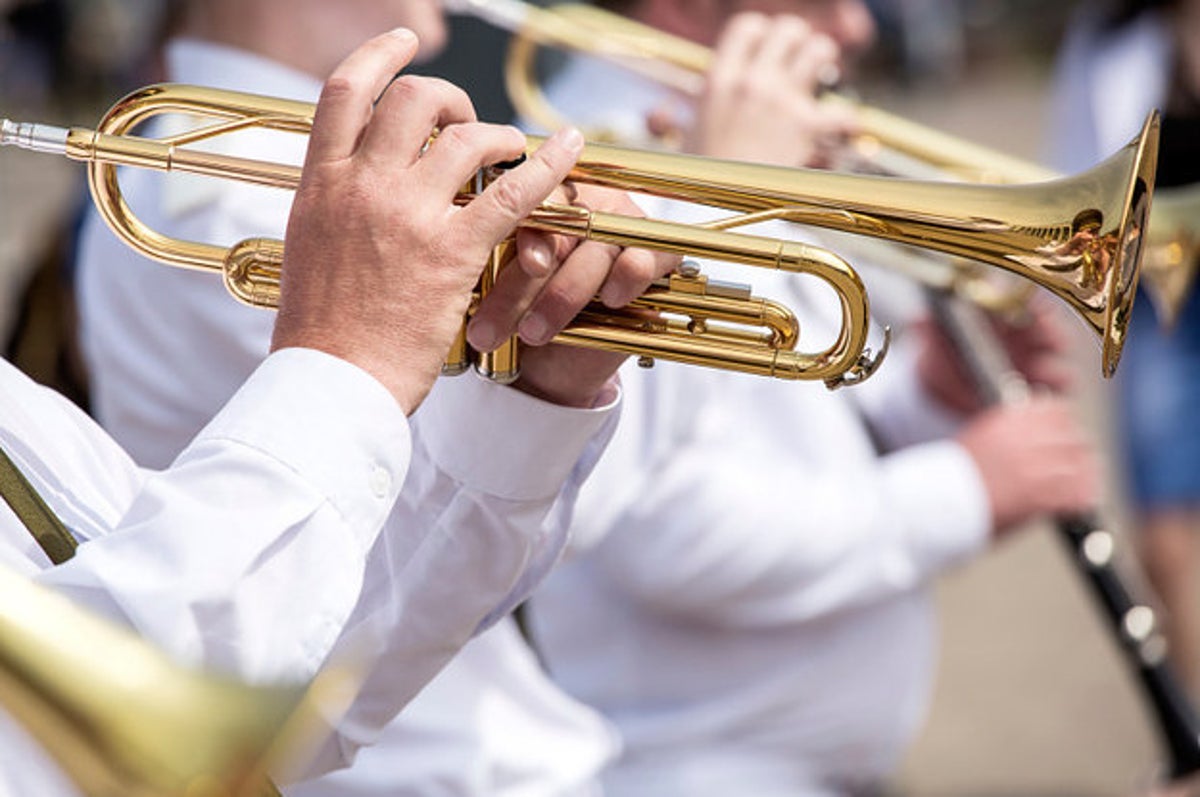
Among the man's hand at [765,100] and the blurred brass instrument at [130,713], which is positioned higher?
the man's hand at [765,100]

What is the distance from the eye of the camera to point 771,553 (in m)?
2.38

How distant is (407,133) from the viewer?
1.26m

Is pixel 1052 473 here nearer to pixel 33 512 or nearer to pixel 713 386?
pixel 713 386

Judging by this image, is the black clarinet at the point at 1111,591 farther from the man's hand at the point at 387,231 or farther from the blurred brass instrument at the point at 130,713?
the blurred brass instrument at the point at 130,713

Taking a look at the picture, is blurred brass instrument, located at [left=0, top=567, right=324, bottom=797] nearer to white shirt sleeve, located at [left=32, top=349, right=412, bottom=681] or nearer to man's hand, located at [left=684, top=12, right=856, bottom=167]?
white shirt sleeve, located at [left=32, top=349, right=412, bottom=681]

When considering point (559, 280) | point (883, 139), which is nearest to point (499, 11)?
point (883, 139)

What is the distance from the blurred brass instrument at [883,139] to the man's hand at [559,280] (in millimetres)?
1221

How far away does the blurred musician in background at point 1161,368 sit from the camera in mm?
3795

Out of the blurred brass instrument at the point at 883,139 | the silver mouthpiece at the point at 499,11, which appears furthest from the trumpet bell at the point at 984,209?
the silver mouthpiece at the point at 499,11

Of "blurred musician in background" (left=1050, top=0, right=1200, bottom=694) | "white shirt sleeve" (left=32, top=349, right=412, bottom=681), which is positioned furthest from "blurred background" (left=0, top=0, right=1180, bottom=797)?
"white shirt sleeve" (left=32, top=349, right=412, bottom=681)

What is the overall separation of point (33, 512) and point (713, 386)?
4.00ft

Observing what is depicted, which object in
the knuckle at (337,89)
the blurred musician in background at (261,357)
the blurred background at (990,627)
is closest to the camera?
the knuckle at (337,89)

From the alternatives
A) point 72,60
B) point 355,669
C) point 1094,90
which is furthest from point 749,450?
point 72,60

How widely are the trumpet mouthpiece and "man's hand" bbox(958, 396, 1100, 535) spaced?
1.54 m
